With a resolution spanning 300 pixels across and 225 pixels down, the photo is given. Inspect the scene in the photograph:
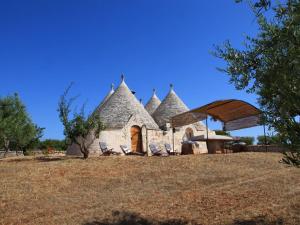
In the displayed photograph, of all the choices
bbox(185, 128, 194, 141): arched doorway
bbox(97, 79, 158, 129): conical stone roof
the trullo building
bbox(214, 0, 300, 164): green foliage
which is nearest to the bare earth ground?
bbox(214, 0, 300, 164): green foliage

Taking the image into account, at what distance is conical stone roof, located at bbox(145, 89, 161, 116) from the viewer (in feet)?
124

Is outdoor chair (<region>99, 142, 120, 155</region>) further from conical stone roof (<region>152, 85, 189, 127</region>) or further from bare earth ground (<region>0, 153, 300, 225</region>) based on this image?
conical stone roof (<region>152, 85, 189, 127</region>)

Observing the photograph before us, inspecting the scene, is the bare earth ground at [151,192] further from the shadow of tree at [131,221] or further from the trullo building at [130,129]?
the trullo building at [130,129]

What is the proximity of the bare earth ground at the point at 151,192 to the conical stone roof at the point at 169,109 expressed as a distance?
13.7 m

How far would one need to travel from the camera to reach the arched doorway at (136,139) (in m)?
28.6

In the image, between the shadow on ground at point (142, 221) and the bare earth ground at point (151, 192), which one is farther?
the bare earth ground at point (151, 192)

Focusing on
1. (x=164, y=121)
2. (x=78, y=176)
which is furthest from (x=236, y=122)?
(x=78, y=176)

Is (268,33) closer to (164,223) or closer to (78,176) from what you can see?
(164,223)

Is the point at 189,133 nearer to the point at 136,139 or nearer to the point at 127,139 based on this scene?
the point at 136,139

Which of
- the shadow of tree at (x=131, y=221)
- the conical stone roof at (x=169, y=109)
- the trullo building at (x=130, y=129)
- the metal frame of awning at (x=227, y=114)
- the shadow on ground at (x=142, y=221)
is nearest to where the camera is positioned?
the shadow on ground at (x=142, y=221)

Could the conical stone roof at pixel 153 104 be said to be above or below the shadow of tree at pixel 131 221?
above

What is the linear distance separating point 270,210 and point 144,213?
3.67 metres

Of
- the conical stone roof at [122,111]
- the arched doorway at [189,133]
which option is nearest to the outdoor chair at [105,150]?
the conical stone roof at [122,111]

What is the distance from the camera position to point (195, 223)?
10117 millimetres
